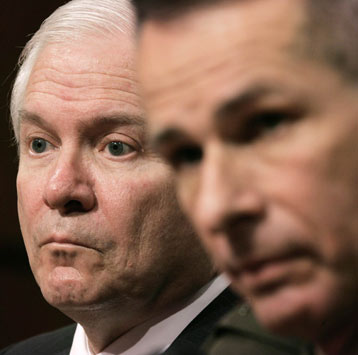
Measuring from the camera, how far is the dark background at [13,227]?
2463mm

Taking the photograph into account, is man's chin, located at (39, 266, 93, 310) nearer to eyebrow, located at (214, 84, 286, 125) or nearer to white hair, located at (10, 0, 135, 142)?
white hair, located at (10, 0, 135, 142)

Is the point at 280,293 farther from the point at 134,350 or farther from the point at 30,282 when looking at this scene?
the point at 30,282

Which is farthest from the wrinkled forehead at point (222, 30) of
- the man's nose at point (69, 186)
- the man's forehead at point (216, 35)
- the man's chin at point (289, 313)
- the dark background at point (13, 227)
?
the dark background at point (13, 227)

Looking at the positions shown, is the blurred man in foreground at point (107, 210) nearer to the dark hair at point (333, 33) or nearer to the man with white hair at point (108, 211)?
the man with white hair at point (108, 211)

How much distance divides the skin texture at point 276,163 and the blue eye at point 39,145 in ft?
2.55

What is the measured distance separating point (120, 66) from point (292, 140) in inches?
30.7

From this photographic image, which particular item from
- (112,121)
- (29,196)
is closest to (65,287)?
(29,196)

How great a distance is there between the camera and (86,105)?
1.56 m

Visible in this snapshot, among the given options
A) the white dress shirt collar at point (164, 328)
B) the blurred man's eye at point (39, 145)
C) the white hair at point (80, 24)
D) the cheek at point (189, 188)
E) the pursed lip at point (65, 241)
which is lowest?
the white dress shirt collar at point (164, 328)

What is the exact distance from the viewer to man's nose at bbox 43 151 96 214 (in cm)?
154

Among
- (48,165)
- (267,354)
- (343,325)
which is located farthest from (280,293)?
(48,165)

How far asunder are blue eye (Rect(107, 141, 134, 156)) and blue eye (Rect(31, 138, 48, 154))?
5.2 inches

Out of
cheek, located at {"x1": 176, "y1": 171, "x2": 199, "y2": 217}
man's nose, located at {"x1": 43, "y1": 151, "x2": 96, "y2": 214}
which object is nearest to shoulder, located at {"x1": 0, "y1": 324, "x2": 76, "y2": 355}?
man's nose, located at {"x1": 43, "y1": 151, "x2": 96, "y2": 214}

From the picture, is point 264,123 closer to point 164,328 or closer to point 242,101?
point 242,101
